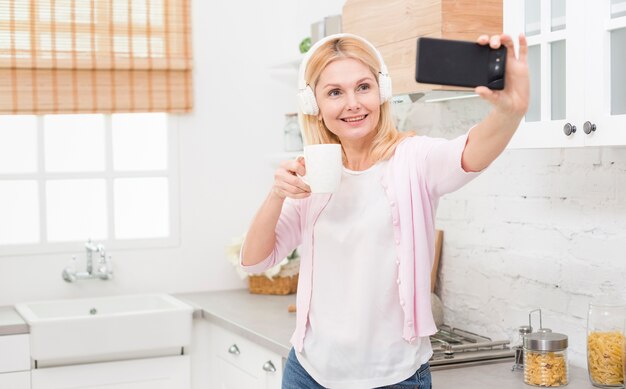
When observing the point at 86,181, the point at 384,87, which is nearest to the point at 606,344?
the point at 384,87

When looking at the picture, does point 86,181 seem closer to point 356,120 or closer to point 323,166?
point 356,120

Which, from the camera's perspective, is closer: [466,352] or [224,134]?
[466,352]

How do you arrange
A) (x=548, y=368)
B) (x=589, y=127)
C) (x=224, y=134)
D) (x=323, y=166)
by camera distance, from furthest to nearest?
(x=224, y=134) → (x=548, y=368) → (x=589, y=127) → (x=323, y=166)

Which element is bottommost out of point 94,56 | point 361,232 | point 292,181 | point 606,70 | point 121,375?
point 121,375

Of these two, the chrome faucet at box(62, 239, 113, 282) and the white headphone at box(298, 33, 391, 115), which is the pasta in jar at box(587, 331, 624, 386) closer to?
the white headphone at box(298, 33, 391, 115)

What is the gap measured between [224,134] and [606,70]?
2283mm

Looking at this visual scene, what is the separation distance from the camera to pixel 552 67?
2078mm

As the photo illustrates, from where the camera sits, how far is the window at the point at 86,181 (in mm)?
3680

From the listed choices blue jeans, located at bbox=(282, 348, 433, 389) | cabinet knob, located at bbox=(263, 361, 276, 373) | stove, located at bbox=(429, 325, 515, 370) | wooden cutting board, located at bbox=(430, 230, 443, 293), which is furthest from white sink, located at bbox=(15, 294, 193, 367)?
blue jeans, located at bbox=(282, 348, 433, 389)

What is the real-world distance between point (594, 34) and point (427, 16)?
652 mm

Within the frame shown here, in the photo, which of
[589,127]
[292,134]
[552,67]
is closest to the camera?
[589,127]

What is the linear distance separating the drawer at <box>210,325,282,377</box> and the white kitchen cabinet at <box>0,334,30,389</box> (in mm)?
661

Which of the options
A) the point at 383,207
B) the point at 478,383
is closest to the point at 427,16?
the point at 383,207

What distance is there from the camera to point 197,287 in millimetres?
3918
